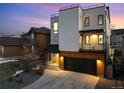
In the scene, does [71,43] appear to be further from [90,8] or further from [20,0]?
[20,0]

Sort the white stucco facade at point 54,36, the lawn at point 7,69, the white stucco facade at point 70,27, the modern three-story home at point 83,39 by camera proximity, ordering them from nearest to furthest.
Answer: the lawn at point 7,69 → the modern three-story home at point 83,39 → the white stucco facade at point 70,27 → the white stucco facade at point 54,36

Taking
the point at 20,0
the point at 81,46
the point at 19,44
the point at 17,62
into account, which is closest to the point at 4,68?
the point at 17,62

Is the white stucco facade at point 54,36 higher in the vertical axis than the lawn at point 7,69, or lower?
higher

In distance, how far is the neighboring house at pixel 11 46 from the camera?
996 centimetres

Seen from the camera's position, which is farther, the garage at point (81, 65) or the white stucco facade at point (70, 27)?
the white stucco facade at point (70, 27)

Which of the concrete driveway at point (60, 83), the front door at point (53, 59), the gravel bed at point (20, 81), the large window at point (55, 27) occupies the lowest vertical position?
the concrete driveway at point (60, 83)

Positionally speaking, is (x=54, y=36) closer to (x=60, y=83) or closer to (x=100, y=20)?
(x=100, y=20)

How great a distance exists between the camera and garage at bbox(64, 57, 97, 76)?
8.58m

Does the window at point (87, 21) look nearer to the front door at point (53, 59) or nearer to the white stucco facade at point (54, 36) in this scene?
the white stucco facade at point (54, 36)

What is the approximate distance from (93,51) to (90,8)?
2651 millimetres

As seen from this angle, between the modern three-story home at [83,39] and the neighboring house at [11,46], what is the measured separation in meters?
2.53

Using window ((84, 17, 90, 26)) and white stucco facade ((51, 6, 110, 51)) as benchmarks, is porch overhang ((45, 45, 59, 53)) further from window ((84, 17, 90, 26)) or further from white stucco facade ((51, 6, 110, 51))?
window ((84, 17, 90, 26))

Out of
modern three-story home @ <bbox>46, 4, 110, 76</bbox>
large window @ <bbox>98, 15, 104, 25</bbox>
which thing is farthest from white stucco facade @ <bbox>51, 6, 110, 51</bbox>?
large window @ <bbox>98, 15, 104, 25</bbox>

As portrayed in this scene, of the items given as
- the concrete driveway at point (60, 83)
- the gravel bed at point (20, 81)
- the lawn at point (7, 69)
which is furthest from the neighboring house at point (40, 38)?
the concrete driveway at point (60, 83)
